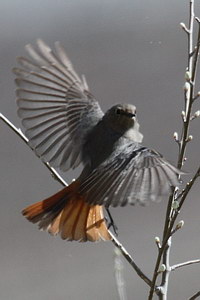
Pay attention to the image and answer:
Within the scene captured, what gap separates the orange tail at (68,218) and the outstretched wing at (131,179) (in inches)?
4.2

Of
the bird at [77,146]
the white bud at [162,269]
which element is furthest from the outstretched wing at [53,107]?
the white bud at [162,269]

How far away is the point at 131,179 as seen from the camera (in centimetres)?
279

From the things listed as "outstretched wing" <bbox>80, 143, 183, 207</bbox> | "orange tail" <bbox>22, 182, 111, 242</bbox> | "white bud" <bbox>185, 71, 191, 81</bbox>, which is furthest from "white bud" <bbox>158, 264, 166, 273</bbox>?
"white bud" <bbox>185, 71, 191, 81</bbox>

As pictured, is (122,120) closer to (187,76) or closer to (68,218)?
(68,218)

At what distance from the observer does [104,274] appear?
570 centimetres

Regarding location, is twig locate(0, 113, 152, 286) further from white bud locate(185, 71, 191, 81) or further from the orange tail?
white bud locate(185, 71, 191, 81)

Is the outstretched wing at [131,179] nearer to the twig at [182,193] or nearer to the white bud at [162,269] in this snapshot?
the twig at [182,193]

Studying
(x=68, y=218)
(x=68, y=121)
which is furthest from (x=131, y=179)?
(x=68, y=121)

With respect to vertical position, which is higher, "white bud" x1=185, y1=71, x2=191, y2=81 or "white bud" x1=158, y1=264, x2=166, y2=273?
"white bud" x1=185, y1=71, x2=191, y2=81

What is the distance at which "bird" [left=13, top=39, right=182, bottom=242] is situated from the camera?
2.82 meters

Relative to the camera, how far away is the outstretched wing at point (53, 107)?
3268 mm

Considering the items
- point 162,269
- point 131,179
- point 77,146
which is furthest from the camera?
point 77,146

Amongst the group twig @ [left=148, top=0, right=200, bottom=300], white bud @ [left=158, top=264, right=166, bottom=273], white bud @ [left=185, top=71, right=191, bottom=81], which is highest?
white bud @ [left=185, top=71, right=191, bottom=81]

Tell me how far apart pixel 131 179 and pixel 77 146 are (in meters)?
0.59
